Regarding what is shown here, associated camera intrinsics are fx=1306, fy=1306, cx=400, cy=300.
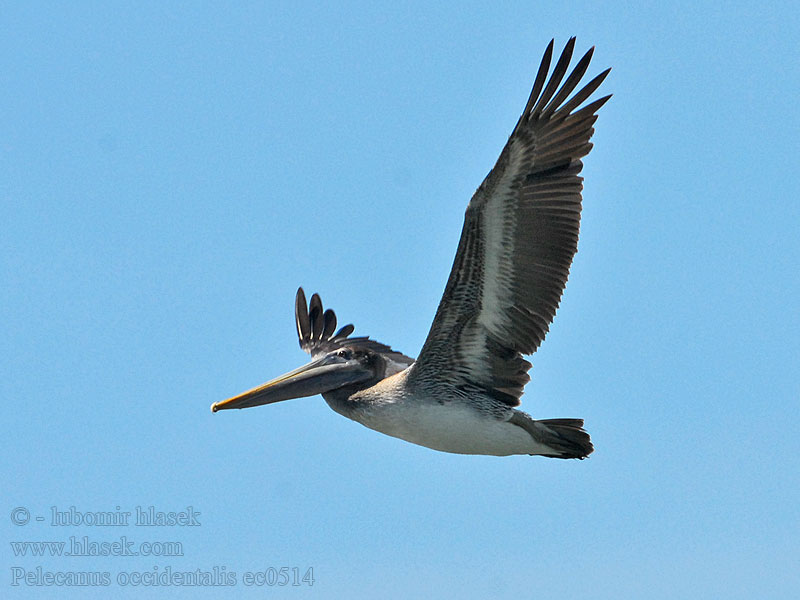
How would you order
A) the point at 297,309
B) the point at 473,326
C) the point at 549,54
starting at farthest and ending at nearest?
the point at 297,309
the point at 473,326
the point at 549,54

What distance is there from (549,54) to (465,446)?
3.80 meters

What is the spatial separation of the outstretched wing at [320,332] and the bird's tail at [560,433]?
2.82 m

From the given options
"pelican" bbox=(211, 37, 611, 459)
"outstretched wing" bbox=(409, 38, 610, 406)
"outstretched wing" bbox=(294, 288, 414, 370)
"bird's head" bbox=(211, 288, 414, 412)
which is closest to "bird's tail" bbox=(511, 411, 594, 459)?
"pelican" bbox=(211, 37, 611, 459)

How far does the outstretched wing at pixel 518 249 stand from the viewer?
38.5 feet

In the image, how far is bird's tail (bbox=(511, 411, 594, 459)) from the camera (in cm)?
1256

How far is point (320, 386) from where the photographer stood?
1320 centimetres

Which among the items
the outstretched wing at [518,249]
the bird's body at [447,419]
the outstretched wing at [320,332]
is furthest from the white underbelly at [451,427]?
the outstretched wing at [320,332]

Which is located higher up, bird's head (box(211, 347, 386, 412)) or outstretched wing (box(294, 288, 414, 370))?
outstretched wing (box(294, 288, 414, 370))

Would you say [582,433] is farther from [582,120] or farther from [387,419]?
[582,120]

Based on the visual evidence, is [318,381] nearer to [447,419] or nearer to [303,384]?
[303,384]

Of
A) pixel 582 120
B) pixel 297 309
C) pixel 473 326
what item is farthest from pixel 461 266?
pixel 297 309

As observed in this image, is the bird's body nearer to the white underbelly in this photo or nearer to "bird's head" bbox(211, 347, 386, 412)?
the white underbelly

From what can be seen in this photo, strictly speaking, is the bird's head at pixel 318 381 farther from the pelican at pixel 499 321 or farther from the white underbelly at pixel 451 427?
the white underbelly at pixel 451 427

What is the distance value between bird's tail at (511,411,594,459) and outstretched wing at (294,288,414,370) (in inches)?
111
